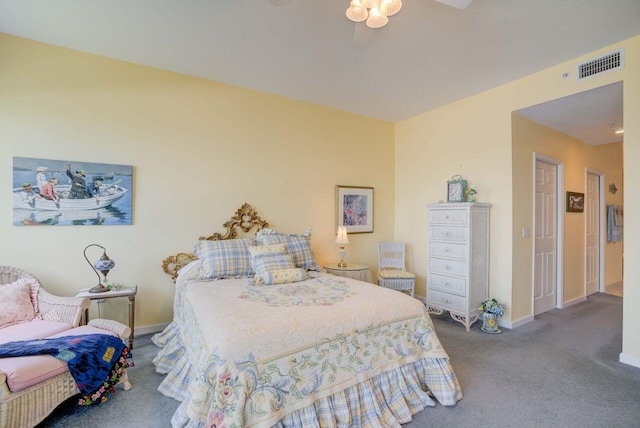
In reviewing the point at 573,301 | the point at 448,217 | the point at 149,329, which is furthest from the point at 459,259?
the point at 149,329

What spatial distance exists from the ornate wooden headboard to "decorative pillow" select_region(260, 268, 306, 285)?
3.26 ft

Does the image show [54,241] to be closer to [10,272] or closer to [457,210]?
[10,272]

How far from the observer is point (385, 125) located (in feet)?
16.3

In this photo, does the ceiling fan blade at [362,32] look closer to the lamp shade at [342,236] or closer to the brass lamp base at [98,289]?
the lamp shade at [342,236]

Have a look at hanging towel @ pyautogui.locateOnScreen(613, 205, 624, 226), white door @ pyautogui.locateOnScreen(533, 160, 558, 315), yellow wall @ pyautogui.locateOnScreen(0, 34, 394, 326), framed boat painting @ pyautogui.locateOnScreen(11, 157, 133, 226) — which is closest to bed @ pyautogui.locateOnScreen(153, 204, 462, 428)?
yellow wall @ pyautogui.locateOnScreen(0, 34, 394, 326)

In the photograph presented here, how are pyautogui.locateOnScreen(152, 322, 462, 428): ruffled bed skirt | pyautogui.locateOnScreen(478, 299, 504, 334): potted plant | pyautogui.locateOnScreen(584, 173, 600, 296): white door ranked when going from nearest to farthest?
pyautogui.locateOnScreen(152, 322, 462, 428): ruffled bed skirt, pyautogui.locateOnScreen(478, 299, 504, 334): potted plant, pyautogui.locateOnScreen(584, 173, 600, 296): white door

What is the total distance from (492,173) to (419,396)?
9.43 ft

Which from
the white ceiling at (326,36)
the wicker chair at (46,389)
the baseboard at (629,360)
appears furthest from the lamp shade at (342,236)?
the baseboard at (629,360)

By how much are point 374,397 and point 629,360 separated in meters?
2.56

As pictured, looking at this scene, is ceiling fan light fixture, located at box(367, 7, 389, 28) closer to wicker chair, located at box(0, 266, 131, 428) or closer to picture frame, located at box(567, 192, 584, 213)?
wicker chair, located at box(0, 266, 131, 428)

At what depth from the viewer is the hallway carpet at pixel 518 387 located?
1.90 m

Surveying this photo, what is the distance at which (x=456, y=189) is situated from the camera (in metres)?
3.90

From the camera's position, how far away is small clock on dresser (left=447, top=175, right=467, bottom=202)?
3.84 meters

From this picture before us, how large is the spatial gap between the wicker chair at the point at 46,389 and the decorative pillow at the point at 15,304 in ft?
0.23
